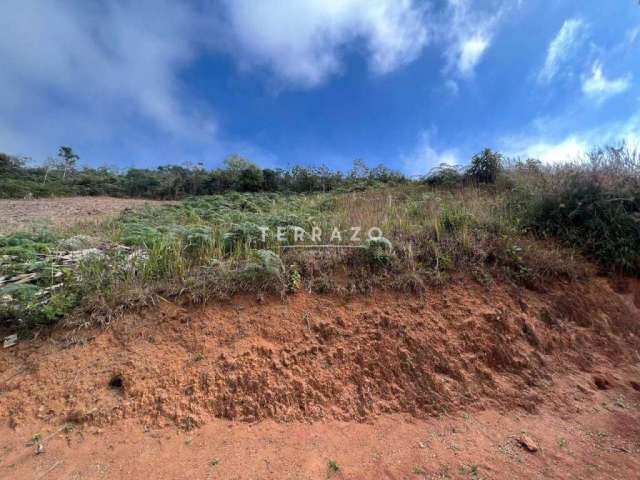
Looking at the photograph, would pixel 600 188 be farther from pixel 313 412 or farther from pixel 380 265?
pixel 313 412

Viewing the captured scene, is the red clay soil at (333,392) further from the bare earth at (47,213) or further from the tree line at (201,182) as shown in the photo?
the tree line at (201,182)

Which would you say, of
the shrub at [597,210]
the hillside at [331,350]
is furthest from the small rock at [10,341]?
the shrub at [597,210]

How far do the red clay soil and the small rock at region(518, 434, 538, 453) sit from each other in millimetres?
11

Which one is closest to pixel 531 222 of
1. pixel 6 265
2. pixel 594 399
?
pixel 594 399

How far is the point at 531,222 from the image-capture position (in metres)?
4.61

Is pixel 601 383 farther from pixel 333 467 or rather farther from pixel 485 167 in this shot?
pixel 485 167

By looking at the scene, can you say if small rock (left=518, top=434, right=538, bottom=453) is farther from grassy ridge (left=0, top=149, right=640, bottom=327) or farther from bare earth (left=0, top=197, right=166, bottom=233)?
bare earth (left=0, top=197, right=166, bottom=233)

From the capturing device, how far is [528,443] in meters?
2.23

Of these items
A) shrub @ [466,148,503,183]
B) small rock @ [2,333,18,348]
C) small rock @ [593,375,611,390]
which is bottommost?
small rock @ [593,375,611,390]

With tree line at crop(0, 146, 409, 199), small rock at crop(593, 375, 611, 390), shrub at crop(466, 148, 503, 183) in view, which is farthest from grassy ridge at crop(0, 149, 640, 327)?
tree line at crop(0, 146, 409, 199)

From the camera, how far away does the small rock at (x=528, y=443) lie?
86.7 inches

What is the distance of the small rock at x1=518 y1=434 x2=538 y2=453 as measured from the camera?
7.22ft

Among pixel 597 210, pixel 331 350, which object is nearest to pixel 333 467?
pixel 331 350

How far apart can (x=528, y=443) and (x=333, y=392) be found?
1527mm
